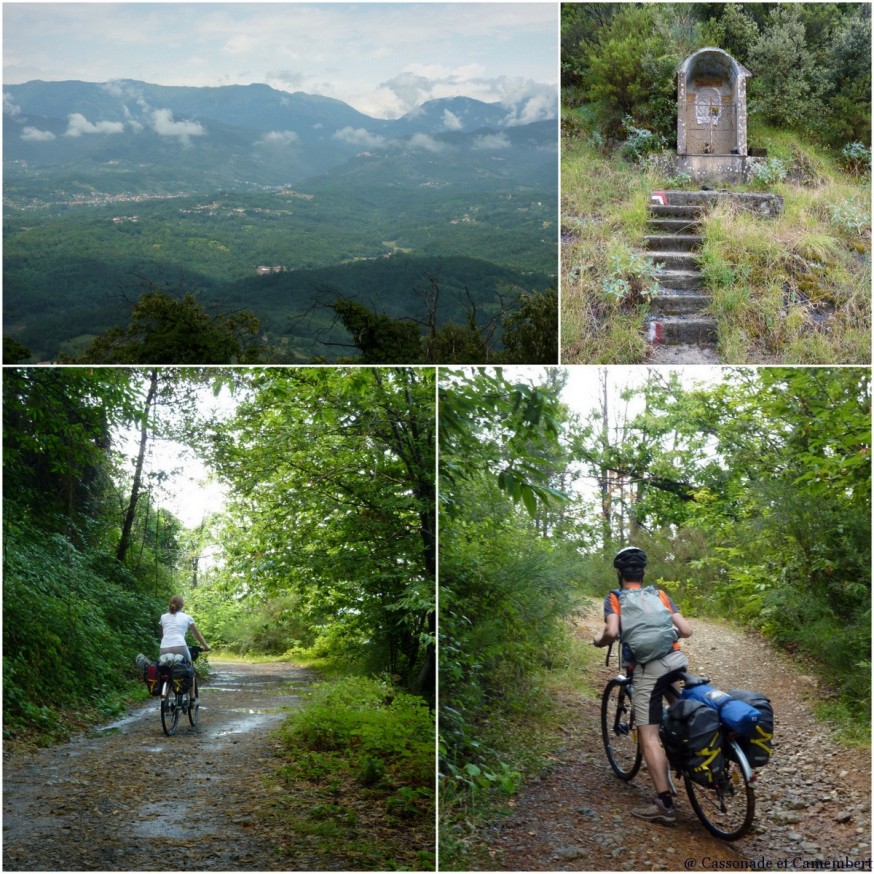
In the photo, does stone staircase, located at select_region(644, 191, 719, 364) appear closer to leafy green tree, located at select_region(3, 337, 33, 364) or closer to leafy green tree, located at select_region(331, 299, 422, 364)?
leafy green tree, located at select_region(331, 299, 422, 364)

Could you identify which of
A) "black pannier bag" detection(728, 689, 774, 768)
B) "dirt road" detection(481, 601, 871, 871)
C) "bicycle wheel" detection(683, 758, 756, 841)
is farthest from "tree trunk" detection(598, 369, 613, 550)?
"bicycle wheel" detection(683, 758, 756, 841)

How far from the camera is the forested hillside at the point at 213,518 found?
468 cm

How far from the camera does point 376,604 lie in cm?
468

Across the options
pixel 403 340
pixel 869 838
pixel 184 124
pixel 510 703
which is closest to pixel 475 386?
pixel 403 340

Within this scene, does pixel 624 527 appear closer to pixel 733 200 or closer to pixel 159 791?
pixel 733 200

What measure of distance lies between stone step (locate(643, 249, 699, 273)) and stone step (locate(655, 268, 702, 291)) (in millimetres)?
32

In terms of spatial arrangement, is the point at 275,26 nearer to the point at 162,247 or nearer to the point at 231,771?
the point at 162,247

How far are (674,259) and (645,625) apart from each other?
233 centimetres

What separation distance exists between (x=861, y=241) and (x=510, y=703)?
3.54m

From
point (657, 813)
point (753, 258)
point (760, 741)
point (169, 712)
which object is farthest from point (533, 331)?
point (169, 712)

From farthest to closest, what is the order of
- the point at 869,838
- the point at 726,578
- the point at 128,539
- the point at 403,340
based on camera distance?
1. the point at 403,340
2. the point at 128,539
3. the point at 726,578
4. the point at 869,838

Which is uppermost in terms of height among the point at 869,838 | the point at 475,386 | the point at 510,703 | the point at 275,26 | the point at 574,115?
the point at 275,26

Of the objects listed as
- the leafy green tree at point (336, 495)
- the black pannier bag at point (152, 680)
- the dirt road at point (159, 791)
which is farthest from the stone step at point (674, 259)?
the black pannier bag at point (152, 680)

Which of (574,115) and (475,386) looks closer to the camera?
(475,386)
